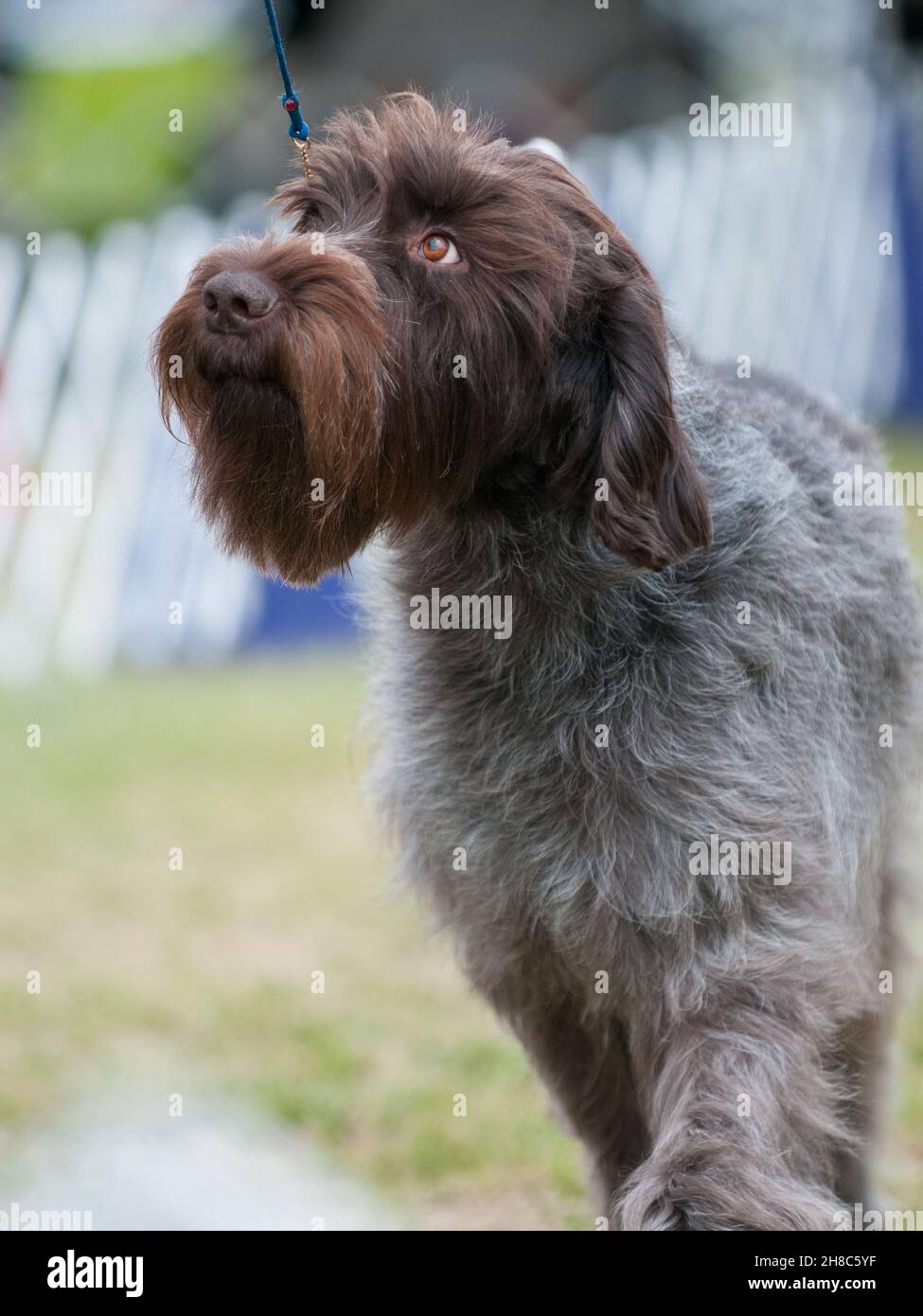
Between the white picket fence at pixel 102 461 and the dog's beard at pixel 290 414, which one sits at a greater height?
the white picket fence at pixel 102 461

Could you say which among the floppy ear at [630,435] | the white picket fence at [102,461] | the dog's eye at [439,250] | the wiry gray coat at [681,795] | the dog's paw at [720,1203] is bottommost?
the dog's paw at [720,1203]

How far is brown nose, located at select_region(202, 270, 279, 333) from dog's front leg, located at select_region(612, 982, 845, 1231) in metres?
1.80

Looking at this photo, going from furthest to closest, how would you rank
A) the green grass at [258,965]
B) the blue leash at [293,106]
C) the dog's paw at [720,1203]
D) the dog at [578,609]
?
the green grass at [258,965], the blue leash at [293,106], the dog at [578,609], the dog's paw at [720,1203]

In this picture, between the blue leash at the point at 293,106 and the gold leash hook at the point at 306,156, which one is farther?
the blue leash at the point at 293,106

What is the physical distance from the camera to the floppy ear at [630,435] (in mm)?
3465

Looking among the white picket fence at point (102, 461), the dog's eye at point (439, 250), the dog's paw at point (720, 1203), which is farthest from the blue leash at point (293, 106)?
the white picket fence at point (102, 461)

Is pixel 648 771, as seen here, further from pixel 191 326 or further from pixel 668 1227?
pixel 191 326

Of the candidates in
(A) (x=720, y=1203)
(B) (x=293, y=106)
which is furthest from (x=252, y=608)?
(A) (x=720, y=1203)

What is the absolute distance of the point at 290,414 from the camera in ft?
11.3

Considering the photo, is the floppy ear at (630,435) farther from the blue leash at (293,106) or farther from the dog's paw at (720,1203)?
the dog's paw at (720,1203)

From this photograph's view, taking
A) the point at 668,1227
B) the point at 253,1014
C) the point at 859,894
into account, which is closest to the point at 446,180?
the point at 859,894

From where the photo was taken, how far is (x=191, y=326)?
3412 mm

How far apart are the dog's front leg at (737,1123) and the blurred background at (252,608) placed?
1088 mm

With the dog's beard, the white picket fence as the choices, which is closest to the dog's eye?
the dog's beard
